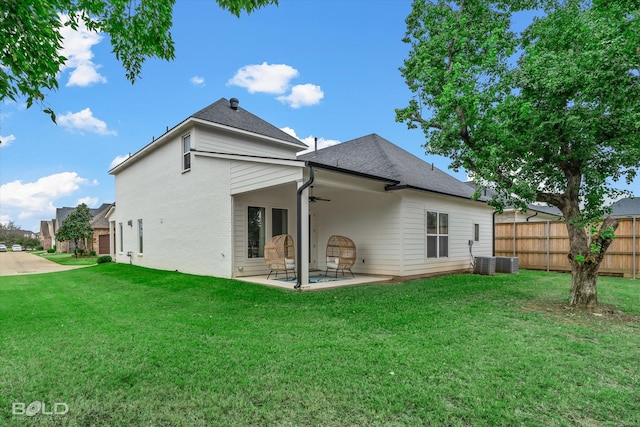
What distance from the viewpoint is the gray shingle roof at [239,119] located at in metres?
11.9

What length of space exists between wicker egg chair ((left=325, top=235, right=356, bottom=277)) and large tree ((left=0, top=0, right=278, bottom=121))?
23.1ft

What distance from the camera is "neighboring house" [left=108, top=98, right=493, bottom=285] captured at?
961 centimetres

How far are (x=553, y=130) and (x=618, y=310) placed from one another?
11.4 feet

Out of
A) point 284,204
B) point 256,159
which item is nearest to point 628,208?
point 284,204

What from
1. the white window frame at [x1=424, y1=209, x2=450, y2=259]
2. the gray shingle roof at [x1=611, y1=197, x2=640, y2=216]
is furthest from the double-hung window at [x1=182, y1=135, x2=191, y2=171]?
the gray shingle roof at [x1=611, y1=197, x2=640, y2=216]

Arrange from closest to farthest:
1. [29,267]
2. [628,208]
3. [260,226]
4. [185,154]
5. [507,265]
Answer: [260,226] < [185,154] < [507,265] < [29,267] < [628,208]

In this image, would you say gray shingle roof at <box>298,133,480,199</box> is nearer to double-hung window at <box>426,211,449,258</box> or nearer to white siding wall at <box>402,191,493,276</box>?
white siding wall at <box>402,191,493,276</box>

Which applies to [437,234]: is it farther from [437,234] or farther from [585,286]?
[585,286]

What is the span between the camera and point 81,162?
52.6 feet

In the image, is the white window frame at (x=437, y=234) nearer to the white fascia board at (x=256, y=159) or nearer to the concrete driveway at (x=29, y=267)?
the white fascia board at (x=256, y=159)

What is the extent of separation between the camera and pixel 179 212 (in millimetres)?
12273

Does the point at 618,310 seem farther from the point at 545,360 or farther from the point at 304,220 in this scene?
the point at 304,220

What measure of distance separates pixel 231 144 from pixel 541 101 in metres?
9.23

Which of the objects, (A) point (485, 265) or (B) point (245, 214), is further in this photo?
(A) point (485, 265)
